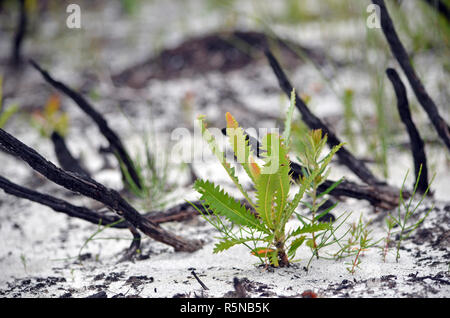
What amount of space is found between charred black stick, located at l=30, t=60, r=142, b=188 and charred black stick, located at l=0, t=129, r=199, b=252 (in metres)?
0.49

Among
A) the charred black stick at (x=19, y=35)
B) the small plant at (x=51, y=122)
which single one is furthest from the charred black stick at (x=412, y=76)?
the charred black stick at (x=19, y=35)

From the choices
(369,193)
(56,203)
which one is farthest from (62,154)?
(369,193)

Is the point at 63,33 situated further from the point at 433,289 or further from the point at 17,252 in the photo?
the point at 433,289

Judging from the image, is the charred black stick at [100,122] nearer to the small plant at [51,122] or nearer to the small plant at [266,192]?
the small plant at [51,122]

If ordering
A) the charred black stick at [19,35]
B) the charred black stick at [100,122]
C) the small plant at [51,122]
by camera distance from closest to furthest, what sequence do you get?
the charred black stick at [100,122]
the small plant at [51,122]
the charred black stick at [19,35]

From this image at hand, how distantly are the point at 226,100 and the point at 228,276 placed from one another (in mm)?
1954

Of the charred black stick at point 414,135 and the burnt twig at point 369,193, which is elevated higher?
the charred black stick at point 414,135

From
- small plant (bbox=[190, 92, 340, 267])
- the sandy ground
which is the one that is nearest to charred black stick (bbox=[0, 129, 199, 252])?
the sandy ground

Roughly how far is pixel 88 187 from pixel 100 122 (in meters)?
0.56

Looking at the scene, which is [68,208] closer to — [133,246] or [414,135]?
[133,246]

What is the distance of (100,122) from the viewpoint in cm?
163

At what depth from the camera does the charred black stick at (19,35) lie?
10.9ft

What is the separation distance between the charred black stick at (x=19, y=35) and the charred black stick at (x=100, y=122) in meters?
2.11

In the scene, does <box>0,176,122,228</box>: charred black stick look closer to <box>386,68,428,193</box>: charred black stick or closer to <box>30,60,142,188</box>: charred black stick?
<box>30,60,142,188</box>: charred black stick
